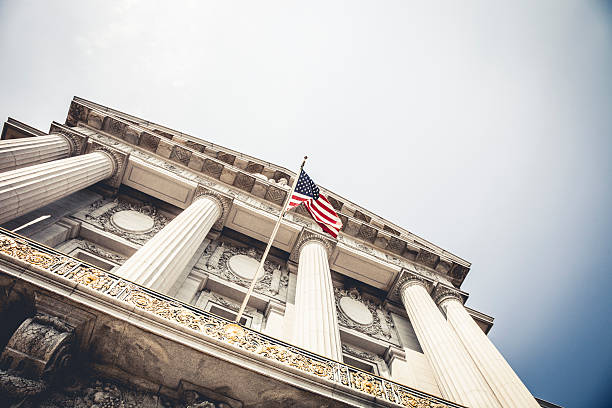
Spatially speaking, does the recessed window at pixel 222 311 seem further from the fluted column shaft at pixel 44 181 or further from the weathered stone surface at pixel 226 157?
the weathered stone surface at pixel 226 157

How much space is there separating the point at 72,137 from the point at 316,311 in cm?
1472

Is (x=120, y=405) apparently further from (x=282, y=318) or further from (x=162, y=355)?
(x=282, y=318)

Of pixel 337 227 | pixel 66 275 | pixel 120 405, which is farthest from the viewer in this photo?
pixel 337 227

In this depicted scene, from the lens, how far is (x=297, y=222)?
1850cm

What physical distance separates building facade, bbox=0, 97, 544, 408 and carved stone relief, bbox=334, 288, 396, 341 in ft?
0.32

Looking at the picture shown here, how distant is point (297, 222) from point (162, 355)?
12186 mm

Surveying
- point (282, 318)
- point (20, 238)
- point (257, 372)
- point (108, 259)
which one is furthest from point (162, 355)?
point (108, 259)

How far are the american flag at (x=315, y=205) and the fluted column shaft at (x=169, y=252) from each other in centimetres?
418

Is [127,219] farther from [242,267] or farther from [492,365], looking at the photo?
[492,365]

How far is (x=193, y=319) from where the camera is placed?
24.0ft

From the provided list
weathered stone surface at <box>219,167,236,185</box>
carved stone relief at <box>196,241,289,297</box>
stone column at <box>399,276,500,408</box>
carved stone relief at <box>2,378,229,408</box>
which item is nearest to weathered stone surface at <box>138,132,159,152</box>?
weathered stone surface at <box>219,167,236,185</box>

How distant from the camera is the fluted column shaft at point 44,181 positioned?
10500mm

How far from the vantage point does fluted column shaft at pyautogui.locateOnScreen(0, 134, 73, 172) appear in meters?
12.6

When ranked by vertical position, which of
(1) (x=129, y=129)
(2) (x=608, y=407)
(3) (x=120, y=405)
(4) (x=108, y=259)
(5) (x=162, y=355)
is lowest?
(2) (x=608, y=407)
